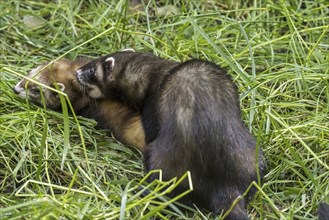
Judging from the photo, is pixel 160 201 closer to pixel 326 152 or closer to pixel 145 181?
pixel 145 181

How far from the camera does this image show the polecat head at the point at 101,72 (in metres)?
4.85

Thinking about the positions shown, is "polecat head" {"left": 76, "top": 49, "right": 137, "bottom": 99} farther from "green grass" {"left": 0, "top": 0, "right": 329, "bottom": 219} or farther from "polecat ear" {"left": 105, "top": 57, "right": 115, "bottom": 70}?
"green grass" {"left": 0, "top": 0, "right": 329, "bottom": 219}

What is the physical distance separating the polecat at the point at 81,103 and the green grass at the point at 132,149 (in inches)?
3.0

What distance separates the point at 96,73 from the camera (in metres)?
4.89

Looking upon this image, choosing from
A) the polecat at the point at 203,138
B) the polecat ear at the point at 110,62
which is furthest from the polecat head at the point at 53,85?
the polecat at the point at 203,138

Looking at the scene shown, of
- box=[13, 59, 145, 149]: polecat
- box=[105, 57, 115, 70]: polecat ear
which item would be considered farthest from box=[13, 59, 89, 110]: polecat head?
box=[105, 57, 115, 70]: polecat ear

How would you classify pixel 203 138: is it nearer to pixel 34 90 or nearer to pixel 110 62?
pixel 110 62

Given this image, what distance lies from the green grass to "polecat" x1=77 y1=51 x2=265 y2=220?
0.12 metres

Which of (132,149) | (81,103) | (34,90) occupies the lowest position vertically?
(132,149)

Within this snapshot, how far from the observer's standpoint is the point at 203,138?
396 cm

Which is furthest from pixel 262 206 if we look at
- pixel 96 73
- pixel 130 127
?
pixel 96 73

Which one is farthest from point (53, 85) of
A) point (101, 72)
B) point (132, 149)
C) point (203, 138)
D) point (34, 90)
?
point (203, 138)

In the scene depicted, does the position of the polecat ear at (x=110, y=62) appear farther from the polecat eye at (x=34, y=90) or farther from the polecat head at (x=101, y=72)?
the polecat eye at (x=34, y=90)

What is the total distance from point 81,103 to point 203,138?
3.97ft
